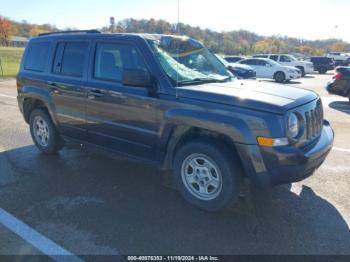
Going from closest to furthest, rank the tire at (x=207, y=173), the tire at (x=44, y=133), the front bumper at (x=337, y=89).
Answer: the tire at (x=207, y=173), the tire at (x=44, y=133), the front bumper at (x=337, y=89)

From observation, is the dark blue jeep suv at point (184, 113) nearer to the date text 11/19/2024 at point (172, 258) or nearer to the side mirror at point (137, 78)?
the side mirror at point (137, 78)

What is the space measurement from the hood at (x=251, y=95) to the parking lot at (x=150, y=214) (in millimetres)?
1242

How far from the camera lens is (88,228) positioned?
3.58 metres

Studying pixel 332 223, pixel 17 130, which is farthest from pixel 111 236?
pixel 17 130

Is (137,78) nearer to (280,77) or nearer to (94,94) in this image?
(94,94)

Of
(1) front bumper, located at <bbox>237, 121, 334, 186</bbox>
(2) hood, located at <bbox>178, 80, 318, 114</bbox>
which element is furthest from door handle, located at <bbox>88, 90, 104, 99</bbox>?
(1) front bumper, located at <bbox>237, 121, 334, 186</bbox>

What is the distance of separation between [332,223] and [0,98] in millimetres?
12166

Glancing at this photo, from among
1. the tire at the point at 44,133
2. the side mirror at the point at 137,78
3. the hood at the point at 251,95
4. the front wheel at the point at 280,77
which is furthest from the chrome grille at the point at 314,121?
the front wheel at the point at 280,77

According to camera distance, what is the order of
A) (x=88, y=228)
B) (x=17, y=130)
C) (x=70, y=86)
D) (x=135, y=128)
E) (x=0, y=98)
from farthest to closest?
(x=0, y=98), (x=17, y=130), (x=70, y=86), (x=135, y=128), (x=88, y=228)

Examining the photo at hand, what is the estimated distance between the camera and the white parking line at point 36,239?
3.11m

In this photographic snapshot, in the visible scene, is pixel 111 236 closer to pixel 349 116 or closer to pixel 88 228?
pixel 88 228

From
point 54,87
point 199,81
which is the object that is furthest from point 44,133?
point 199,81

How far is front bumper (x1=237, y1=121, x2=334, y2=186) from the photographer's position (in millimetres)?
3396

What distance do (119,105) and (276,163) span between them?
2.09 meters
